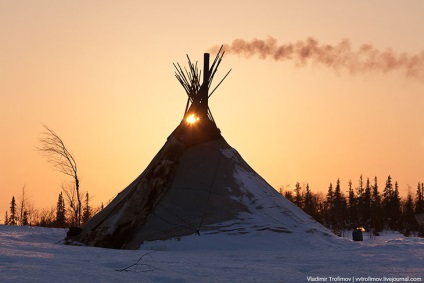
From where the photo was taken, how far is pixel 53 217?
129 feet

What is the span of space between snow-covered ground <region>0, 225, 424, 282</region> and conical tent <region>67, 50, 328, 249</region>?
0.72 meters

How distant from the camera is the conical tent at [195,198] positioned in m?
13.4

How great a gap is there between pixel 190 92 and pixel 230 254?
6316mm

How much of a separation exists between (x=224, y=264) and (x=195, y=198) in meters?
5.18

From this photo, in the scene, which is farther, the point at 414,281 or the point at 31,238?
the point at 31,238

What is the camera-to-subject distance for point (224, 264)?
29.8 ft

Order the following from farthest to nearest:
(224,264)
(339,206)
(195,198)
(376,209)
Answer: (339,206) < (376,209) < (195,198) < (224,264)

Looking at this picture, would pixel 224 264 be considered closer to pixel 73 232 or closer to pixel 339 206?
pixel 73 232

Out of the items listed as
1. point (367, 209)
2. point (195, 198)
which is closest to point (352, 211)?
point (367, 209)

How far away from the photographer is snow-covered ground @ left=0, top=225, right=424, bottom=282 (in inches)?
276

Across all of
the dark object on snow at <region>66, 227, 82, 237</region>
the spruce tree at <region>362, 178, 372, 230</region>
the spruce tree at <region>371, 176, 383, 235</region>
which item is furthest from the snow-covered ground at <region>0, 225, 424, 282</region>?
the spruce tree at <region>362, 178, 372, 230</region>

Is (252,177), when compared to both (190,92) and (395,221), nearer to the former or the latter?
(190,92)

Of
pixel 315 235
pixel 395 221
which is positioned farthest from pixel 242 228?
pixel 395 221

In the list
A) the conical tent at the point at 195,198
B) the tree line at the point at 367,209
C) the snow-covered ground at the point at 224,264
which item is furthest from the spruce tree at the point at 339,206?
the snow-covered ground at the point at 224,264
